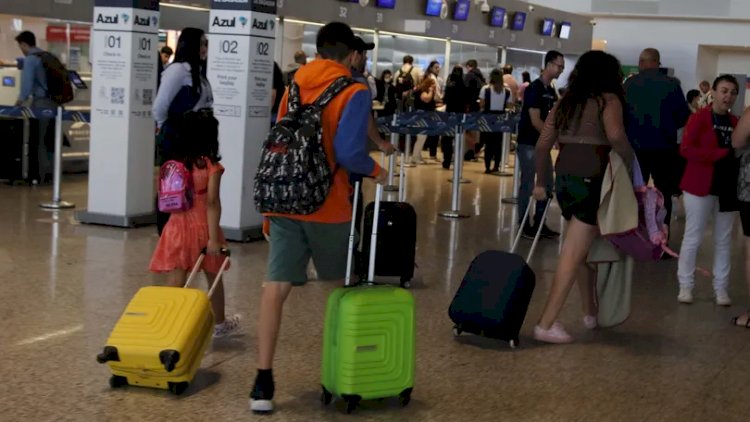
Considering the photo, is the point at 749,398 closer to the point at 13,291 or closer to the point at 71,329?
the point at 71,329

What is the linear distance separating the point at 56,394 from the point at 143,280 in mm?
2501

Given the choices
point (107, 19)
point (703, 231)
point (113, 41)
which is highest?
point (107, 19)

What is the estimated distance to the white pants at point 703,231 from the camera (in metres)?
7.29

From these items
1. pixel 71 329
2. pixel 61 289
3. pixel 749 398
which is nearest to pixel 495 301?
pixel 749 398

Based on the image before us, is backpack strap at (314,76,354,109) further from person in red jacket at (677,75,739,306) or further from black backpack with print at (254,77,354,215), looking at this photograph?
person in red jacket at (677,75,739,306)

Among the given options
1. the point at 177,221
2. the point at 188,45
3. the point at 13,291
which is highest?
the point at 188,45

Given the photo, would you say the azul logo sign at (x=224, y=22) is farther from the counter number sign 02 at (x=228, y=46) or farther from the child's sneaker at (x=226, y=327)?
the child's sneaker at (x=226, y=327)

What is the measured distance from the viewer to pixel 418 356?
5605 millimetres

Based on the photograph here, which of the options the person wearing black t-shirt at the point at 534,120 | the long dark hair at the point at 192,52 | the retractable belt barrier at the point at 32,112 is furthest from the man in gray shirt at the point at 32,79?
the person wearing black t-shirt at the point at 534,120

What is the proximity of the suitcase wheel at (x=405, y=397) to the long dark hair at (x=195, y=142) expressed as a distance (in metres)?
1.56

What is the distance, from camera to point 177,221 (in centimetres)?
552

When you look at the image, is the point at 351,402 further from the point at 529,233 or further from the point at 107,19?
the point at 529,233

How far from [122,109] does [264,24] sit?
138 cm

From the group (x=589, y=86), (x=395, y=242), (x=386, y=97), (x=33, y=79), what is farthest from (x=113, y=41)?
(x=386, y=97)
